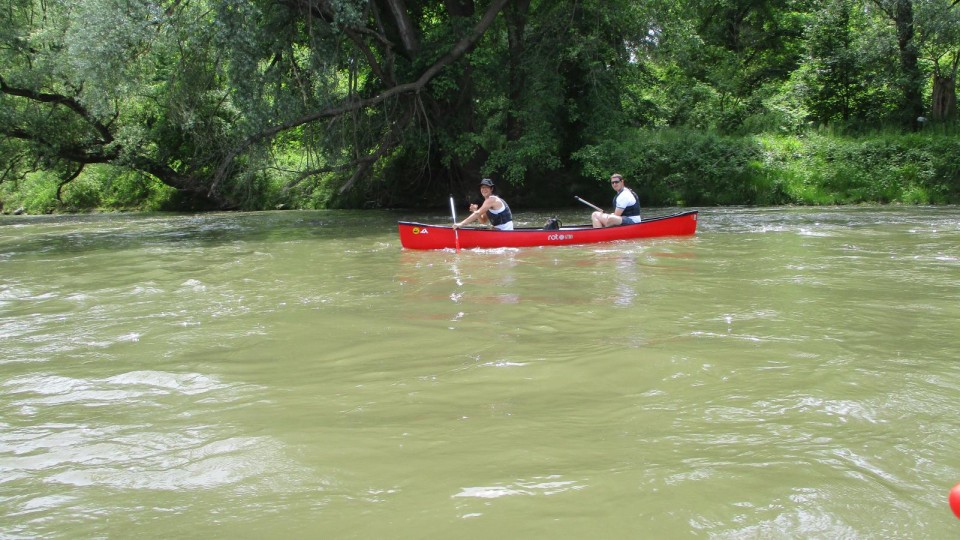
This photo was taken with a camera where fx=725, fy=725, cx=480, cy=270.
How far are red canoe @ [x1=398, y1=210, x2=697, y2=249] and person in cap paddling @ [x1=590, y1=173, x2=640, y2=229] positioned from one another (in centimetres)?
27

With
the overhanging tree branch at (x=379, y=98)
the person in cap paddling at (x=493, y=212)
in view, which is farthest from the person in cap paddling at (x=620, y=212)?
the overhanging tree branch at (x=379, y=98)

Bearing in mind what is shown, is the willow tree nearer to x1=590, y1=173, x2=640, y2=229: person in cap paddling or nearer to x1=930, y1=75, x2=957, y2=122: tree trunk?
x1=590, y1=173, x2=640, y2=229: person in cap paddling

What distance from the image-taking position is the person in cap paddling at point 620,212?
11.9 meters

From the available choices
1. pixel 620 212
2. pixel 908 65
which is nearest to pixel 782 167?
pixel 908 65

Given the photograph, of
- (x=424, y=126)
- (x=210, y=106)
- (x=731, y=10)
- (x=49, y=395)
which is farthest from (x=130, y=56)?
(x=731, y=10)

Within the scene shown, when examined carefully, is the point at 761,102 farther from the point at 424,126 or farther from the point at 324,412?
the point at 324,412

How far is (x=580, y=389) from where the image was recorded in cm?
442

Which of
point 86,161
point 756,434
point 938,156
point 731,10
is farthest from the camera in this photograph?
point 731,10

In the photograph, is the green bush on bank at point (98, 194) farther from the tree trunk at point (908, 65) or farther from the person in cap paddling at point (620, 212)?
the tree trunk at point (908, 65)

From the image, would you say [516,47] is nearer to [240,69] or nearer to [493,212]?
[240,69]

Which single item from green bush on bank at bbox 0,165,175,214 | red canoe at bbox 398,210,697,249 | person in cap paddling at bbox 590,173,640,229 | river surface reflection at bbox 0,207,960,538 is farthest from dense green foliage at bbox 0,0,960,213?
river surface reflection at bbox 0,207,960,538

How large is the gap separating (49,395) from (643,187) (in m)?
17.6

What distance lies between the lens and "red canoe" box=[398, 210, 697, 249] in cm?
1130

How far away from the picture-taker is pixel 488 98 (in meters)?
18.6
